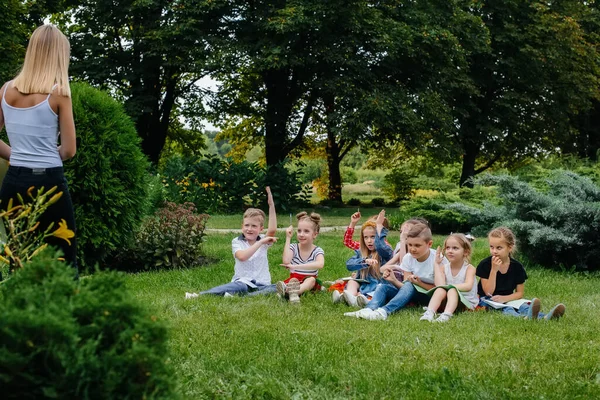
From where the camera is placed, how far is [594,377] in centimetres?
412

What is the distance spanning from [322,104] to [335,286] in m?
18.3

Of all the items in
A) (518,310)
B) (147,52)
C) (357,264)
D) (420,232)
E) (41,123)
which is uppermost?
(147,52)

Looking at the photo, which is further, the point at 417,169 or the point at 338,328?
the point at 417,169

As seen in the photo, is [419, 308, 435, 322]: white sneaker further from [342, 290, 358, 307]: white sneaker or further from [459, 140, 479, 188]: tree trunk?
[459, 140, 479, 188]: tree trunk

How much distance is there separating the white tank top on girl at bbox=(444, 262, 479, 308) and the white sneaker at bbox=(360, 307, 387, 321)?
0.84 meters

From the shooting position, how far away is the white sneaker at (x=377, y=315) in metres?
5.82

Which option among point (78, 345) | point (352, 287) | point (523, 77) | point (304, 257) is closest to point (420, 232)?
point (352, 287)

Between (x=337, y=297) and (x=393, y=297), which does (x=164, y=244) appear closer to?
(x=337, y=297)

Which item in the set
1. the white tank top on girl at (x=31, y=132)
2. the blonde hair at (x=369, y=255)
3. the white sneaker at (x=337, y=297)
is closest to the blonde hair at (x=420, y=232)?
the blonde hair at (x=369, y=255)

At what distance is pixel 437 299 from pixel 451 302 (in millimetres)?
120

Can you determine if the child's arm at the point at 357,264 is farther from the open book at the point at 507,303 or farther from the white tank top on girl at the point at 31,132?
the white tank top on girl at the point at 31,132

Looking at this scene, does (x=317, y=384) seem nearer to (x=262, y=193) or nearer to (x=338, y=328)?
(x=338, y=328)

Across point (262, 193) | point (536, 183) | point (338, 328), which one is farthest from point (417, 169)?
point (338, 328)

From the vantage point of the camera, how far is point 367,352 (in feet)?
15.0
